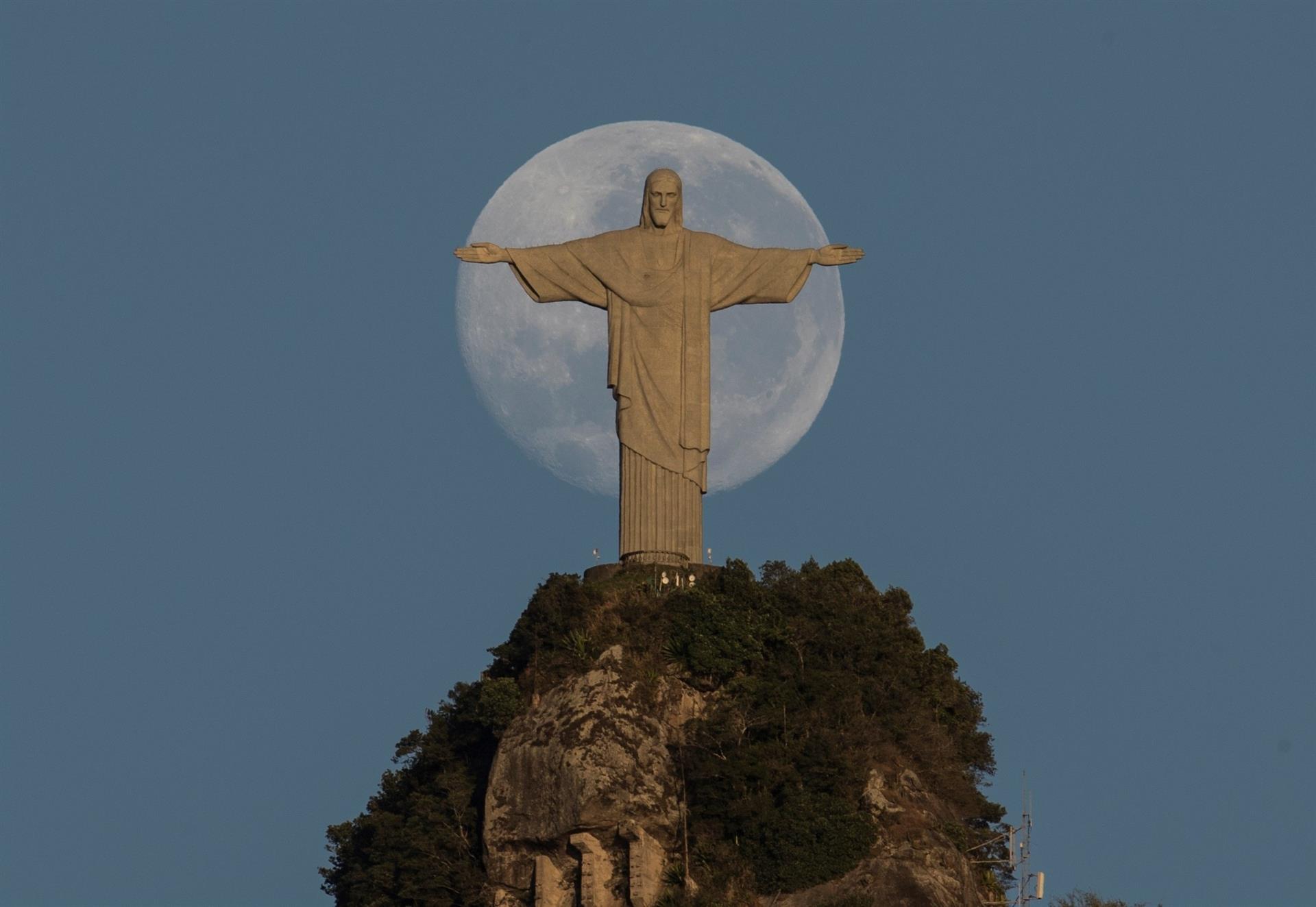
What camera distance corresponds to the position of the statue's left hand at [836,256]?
7094 centimetres

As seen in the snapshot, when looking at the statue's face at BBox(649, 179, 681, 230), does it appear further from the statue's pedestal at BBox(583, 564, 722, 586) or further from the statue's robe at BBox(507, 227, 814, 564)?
the statue's pedestal at BBox(583, 564, 722, 586)

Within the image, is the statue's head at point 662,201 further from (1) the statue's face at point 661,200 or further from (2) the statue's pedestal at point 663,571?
(2) the statue's pedestal at point 663,571

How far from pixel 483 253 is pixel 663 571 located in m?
8.13

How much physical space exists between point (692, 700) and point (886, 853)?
5.69m

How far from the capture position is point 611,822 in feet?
210

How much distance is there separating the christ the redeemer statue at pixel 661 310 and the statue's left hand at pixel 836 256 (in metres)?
0.02

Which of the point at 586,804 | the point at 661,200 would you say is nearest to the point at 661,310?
the point at 661,200

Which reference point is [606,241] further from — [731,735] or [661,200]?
[731,735]

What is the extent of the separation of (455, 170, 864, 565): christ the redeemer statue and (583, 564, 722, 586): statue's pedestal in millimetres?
221

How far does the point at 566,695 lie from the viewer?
2596 inches

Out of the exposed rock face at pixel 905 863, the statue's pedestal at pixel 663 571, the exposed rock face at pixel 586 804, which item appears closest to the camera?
the exposed rock face at pixel 905 863

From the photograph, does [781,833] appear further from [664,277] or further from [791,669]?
[664,277]

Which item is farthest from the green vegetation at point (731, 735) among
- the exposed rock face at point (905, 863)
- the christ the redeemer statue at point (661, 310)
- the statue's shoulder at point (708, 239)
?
the statue's shoulder at point (708, 239)

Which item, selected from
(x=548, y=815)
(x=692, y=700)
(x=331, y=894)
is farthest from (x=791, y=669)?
(x=331, y=894)
